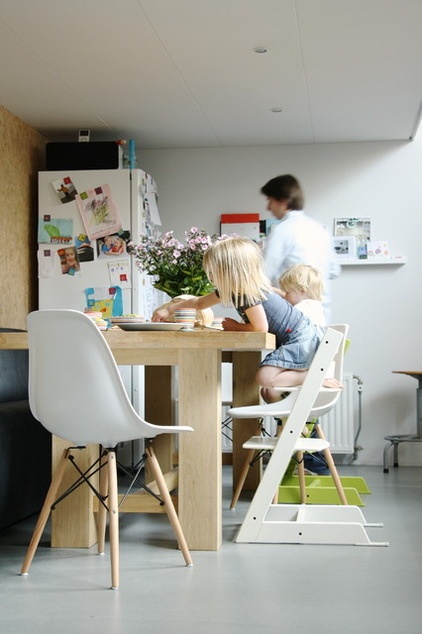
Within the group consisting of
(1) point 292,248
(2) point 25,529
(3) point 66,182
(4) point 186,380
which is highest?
(3) point 66,182

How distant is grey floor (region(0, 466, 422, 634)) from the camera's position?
7.50 ft

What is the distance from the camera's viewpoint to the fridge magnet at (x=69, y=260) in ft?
19.0

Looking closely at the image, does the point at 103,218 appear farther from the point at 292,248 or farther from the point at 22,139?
the point at 292,248

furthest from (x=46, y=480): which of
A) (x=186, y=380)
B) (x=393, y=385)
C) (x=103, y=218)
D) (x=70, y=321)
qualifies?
(x=393, y=385)

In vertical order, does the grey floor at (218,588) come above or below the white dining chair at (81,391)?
below

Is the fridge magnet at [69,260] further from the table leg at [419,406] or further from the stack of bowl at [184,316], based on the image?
the stack of bowl at [184,316]

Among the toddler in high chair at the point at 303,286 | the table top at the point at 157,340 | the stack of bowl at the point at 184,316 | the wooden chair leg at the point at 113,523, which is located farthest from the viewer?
the toddler in high chair at the point at 303,286

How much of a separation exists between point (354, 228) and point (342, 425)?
1327mm

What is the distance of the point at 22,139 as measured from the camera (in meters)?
A: 5.65

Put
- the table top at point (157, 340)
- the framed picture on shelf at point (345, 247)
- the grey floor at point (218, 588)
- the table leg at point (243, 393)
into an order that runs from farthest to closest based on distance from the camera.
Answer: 1. the framed picture on shelf at point (345, 247)
2. the table leg at point (243, 393)
3. the table top at point (157, 340)
4. the grey floor at point (218, 588)

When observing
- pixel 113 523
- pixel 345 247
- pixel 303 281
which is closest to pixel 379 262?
pixel 345 247

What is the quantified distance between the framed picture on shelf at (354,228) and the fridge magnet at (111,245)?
1.50 m

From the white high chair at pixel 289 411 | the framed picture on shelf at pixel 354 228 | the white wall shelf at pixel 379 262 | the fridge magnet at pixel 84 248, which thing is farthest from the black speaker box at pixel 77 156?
the white high chair at pixel 289 411

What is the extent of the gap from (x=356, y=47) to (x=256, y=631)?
115 inches
